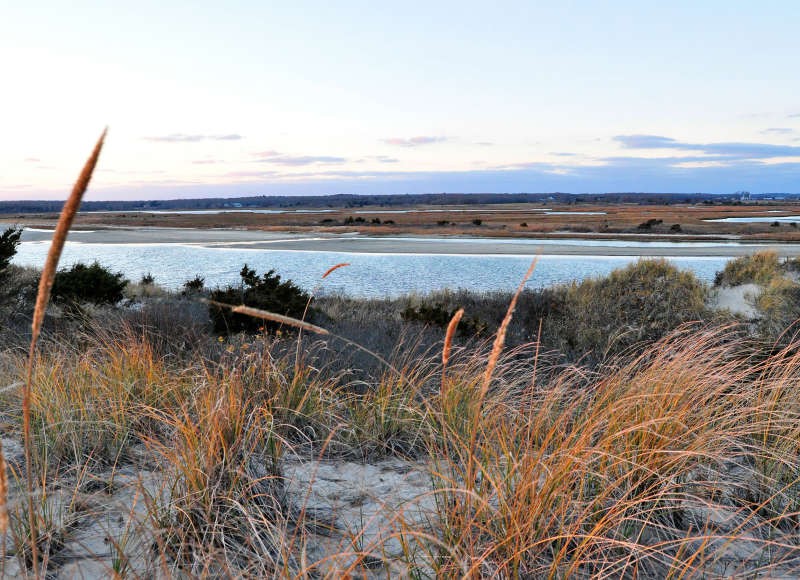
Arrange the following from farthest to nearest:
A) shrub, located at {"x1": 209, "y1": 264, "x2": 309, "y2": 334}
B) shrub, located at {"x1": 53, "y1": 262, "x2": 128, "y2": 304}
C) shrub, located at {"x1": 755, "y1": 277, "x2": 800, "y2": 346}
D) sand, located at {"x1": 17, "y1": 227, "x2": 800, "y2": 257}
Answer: sand, located at {"x1": 17, "y1": 227, "x2": 800, "y2": 257}, shrub, located at {"x1": 53, "y1": 262, "x2": 128, "y2": 304}, shrub, located at {"x1": 755, "y1": 277, "x2": 800, "y2": 346}, shrub, located at {"x1": 209, "y1": 264, "x2": 309, "y2": 334}

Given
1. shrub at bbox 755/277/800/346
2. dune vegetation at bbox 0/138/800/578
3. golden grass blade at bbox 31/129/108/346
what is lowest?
shrub at bbox 755/277/800/346

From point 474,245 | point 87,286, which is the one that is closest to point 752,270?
point 87,286

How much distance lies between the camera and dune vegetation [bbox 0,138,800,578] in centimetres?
260

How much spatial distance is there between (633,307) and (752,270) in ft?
17.3

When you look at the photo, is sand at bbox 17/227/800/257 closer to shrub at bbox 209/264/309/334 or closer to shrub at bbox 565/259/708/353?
shrub at bbox 565/259/708/353

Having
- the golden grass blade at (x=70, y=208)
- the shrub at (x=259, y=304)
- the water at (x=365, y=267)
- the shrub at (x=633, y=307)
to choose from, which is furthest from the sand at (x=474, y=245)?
the golden grass blade at (x=70, y=208)

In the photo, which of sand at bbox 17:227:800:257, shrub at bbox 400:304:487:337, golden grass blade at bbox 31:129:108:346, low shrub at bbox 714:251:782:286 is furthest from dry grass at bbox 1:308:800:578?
sand at bbox 17:227:800:257

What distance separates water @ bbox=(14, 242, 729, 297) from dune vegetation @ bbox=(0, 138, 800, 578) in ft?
49.3

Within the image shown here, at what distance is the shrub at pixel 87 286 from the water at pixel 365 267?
7.17 meters

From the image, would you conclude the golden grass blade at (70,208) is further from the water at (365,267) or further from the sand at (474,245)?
the sand at (474,245)

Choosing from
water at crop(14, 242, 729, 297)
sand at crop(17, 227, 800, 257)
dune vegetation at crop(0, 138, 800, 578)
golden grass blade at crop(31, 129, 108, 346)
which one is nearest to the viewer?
golden grass blade at crop(31, 129, 108, 346)

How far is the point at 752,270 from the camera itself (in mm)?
15797

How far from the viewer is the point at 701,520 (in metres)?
3.46

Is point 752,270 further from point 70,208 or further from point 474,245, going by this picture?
point 474,245
